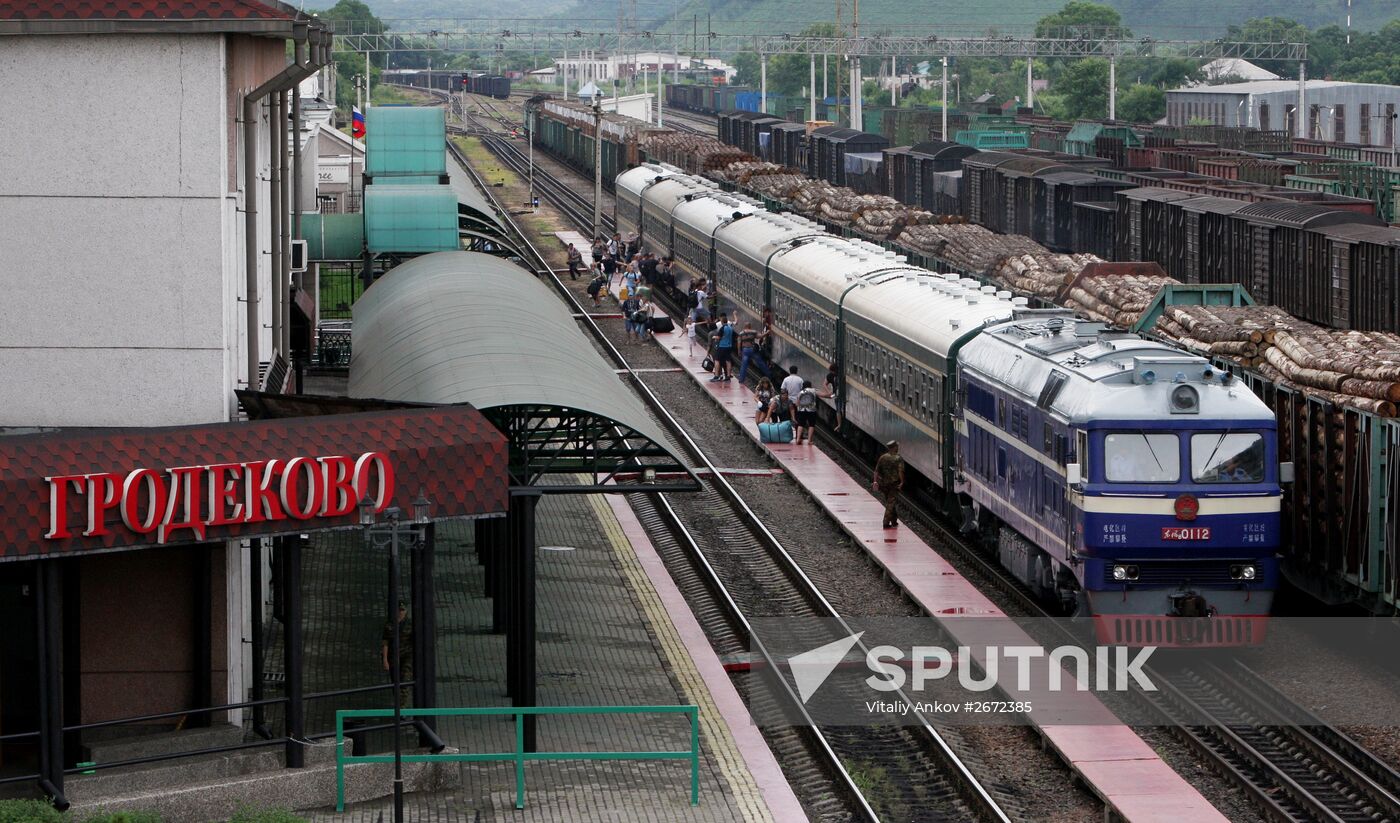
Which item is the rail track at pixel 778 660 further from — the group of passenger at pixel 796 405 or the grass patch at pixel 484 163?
the grass patch at pixel 484 163

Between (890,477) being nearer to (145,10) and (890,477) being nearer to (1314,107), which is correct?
(145,10)

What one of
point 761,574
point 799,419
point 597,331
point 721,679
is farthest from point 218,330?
point 597,331

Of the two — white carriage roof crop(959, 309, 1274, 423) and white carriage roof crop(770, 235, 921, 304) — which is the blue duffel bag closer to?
white carriage roof crop(770, 235, 921, 304)

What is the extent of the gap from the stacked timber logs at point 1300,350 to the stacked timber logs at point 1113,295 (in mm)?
2023

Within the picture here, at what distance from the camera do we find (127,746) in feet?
56.3

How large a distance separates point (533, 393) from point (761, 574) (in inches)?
335

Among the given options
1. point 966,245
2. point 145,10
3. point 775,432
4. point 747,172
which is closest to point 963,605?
point 145,10

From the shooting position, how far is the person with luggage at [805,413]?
3672cm

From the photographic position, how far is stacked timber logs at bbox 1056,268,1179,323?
1211 inches

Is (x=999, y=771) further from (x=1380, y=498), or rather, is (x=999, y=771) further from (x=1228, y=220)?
(x=1228, y=220)

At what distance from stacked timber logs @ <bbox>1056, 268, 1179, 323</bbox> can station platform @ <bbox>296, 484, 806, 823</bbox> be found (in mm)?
8480

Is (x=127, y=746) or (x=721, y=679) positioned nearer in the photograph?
(x=127, y=746)

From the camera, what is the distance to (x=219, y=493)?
1611cm

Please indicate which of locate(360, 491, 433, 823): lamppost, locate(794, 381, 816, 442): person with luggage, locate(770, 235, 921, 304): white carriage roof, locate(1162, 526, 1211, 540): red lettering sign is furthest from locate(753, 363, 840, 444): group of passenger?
locate(360, 491, 433, 823): lamppost
